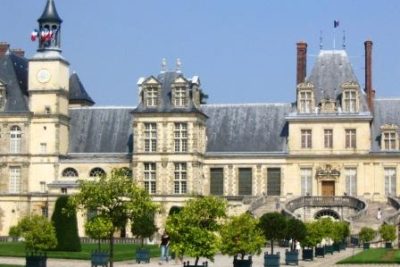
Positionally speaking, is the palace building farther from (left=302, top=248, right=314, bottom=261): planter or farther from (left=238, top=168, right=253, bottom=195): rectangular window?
(left=302, top=248, right=314, bottom=261): planter

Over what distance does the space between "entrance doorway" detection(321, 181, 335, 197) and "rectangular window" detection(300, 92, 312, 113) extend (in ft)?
13.5

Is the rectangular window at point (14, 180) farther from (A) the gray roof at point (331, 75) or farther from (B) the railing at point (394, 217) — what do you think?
(B) the railing at point (394, 217)

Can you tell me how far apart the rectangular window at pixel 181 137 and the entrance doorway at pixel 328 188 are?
7957mm

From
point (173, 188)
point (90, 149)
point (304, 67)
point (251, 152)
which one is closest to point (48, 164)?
point (90, 149)

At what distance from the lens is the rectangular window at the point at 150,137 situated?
2368 inches

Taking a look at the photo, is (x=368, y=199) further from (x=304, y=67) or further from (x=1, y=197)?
(x=1, y=197)

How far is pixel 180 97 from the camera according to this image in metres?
60.3

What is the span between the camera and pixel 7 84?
62.0m

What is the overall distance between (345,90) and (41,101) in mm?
17057

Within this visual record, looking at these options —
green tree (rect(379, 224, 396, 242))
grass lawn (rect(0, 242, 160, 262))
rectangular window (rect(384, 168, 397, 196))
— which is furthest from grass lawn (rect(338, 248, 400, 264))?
rectangular window (rect(384, 168, 397, 196))

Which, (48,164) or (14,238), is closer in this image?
(14,238)

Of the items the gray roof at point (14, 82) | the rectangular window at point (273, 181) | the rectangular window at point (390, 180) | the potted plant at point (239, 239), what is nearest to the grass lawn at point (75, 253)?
the potted plant at point (239, 239)

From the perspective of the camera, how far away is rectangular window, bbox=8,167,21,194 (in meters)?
61.3

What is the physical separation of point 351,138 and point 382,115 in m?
2.83
